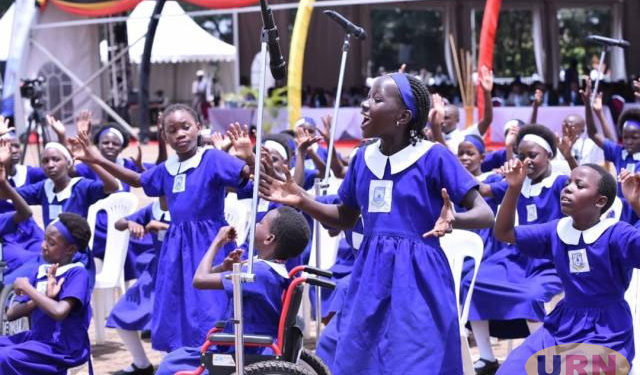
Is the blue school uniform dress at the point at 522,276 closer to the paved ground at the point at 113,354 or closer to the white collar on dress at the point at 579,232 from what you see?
the paved ground at the point at 113,354

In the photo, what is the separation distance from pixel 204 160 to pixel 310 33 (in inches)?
870

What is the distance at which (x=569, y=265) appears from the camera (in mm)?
4961

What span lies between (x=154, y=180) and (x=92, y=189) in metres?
1.73

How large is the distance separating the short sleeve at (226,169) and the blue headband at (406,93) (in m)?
1.79

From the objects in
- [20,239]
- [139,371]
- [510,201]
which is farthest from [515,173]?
[20,239]

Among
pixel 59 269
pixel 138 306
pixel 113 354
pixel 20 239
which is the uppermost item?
pixel 59 269

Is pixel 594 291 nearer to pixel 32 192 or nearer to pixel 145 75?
pixel 32 192

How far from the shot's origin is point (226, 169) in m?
6.04

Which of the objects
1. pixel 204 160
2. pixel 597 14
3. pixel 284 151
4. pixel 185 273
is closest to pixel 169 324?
pixel 185 273

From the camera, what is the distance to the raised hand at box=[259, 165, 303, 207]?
438cm

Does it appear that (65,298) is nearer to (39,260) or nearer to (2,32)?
(39,260)

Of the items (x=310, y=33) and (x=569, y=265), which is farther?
(x=310, y=33)

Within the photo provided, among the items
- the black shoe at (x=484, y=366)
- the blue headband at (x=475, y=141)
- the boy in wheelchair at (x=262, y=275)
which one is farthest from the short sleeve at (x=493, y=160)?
the boy in wheelchair at (x=262, y=275)

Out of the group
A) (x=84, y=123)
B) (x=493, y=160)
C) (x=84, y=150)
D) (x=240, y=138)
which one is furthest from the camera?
(x=493, y=160)
